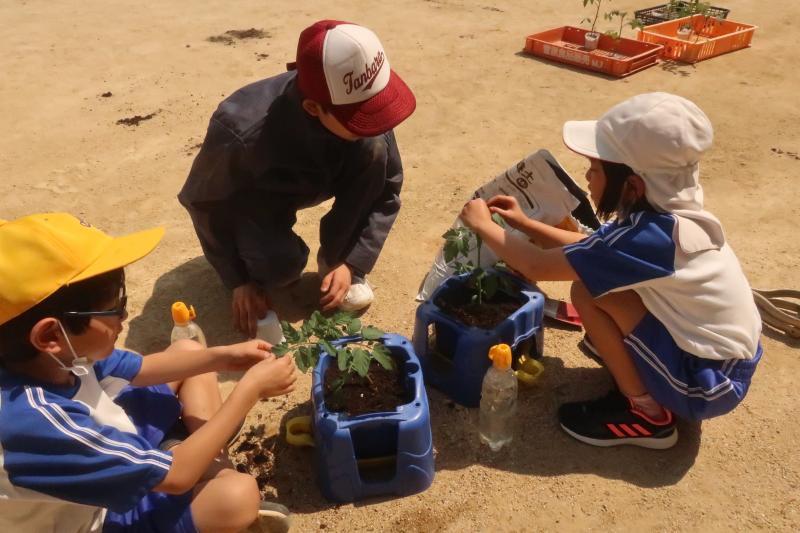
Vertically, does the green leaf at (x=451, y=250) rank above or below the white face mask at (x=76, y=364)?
below

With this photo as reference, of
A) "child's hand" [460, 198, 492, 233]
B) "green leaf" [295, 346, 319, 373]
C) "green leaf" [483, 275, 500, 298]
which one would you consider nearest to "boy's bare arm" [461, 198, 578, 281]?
"child's hand" [460, 198, 492, 233]

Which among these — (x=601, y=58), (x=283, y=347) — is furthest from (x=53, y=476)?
(x=601, y=58)

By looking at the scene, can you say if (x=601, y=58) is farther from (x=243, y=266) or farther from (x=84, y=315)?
(x=84, y=315)

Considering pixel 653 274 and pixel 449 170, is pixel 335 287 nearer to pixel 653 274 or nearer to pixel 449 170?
pixel 653 274

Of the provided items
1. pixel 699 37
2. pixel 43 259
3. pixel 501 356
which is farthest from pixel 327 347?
pixel 699 37

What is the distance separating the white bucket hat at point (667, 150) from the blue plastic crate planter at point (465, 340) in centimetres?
59

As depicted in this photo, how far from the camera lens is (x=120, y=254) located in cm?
149

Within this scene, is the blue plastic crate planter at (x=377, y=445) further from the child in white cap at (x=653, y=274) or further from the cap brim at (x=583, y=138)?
the cap brim at (x=583, y=138)

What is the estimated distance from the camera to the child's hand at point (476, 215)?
2.27m

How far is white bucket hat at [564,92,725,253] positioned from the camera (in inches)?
74.0

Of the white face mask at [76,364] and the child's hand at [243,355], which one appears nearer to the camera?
the white face mask at [76,364]

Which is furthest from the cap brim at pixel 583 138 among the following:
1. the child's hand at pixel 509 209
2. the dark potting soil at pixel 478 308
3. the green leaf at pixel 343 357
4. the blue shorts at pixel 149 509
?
the blue shorts at pixel 149 509

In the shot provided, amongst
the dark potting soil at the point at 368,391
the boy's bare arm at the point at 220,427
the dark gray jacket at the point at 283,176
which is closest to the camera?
the boy's bare arm at the point at 220,427

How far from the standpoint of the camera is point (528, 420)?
2371 millimetres
